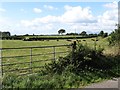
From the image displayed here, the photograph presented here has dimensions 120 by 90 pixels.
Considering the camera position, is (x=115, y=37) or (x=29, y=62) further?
(x=115, y=37)

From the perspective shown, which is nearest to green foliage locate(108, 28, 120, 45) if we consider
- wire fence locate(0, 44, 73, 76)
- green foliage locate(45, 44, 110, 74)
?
wire fence locate(0, 44, 73, 76)

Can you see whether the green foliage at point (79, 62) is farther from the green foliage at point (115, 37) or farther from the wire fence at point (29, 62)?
the green foliage at point (115, 37)

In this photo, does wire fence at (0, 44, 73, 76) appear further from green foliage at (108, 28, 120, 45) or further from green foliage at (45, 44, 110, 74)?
green foliage at (108, 28, 120, 45)

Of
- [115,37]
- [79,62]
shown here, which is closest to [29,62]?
[79,62]

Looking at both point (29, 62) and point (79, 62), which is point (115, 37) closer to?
point (79, 62)

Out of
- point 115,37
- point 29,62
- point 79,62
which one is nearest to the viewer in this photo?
point 29,62

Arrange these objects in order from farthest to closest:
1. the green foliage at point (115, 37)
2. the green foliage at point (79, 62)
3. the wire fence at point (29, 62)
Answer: the green foliage at point (115, 37) < the green foliage at point (79, 62) < the wire fence at point (29, 62)

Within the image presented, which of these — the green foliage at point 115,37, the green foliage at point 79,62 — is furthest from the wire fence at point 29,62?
the green foliage at point 115,37

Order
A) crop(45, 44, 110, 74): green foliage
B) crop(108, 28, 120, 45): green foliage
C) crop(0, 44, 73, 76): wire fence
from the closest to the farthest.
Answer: crop(0, 44, 73, 76): wire fence < crop(45, 44, 110, 74): green foliage < crop(108, 28, 120, 45): green foliage

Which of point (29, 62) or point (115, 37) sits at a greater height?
point (115, 37)

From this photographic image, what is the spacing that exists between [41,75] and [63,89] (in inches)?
96.3

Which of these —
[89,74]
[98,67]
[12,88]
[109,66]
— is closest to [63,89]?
[12,88]

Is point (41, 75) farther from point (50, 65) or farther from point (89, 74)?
point (89, 74)

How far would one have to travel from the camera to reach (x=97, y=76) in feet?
42.9
